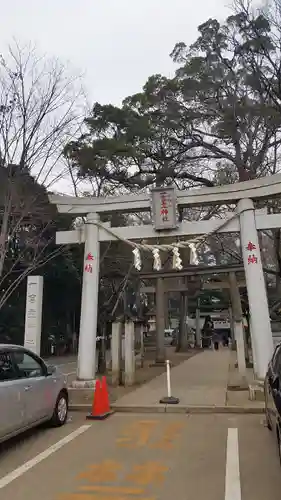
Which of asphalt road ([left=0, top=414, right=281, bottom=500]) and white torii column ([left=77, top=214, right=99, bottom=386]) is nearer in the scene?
asphalt road ([left=0, top=414, right=281, bottom=500])

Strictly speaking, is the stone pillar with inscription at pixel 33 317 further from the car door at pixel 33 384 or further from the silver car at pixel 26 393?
the car door at pixel 33 384

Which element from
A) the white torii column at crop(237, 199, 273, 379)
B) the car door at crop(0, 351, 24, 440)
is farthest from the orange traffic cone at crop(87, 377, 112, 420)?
the white torii column at crop(237, 199, 273, 379)

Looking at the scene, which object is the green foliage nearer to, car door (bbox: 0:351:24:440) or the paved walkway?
the paved walkway

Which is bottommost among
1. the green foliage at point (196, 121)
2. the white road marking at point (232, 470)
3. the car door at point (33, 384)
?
the white road marking at point (232, 470)

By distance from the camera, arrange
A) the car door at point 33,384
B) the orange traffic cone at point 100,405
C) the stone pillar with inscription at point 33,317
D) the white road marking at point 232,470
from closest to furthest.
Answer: the white road marking at point 232,470
the car door at point 33,384
the orange traffic cone at point 100,405
the stone pillar with inscription at point 33,317

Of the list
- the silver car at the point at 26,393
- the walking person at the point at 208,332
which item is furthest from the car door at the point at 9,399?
the walking person at the point at 208,332

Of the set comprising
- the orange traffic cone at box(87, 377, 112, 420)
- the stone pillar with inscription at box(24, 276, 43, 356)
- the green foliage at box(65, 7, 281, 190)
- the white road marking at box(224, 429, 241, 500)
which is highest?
the green foliage at box(65, 7, 281, 190)

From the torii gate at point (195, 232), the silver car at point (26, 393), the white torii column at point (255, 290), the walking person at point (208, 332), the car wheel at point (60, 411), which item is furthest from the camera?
the walking person at point (208, 332)

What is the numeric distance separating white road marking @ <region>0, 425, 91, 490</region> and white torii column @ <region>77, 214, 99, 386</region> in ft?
10.8

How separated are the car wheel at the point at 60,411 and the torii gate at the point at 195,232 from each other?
2665 mm

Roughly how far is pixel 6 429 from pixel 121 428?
8.35ft

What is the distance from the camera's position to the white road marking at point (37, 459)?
5184mm

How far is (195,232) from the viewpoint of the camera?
37.6 ft

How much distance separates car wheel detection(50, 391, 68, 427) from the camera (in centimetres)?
780
